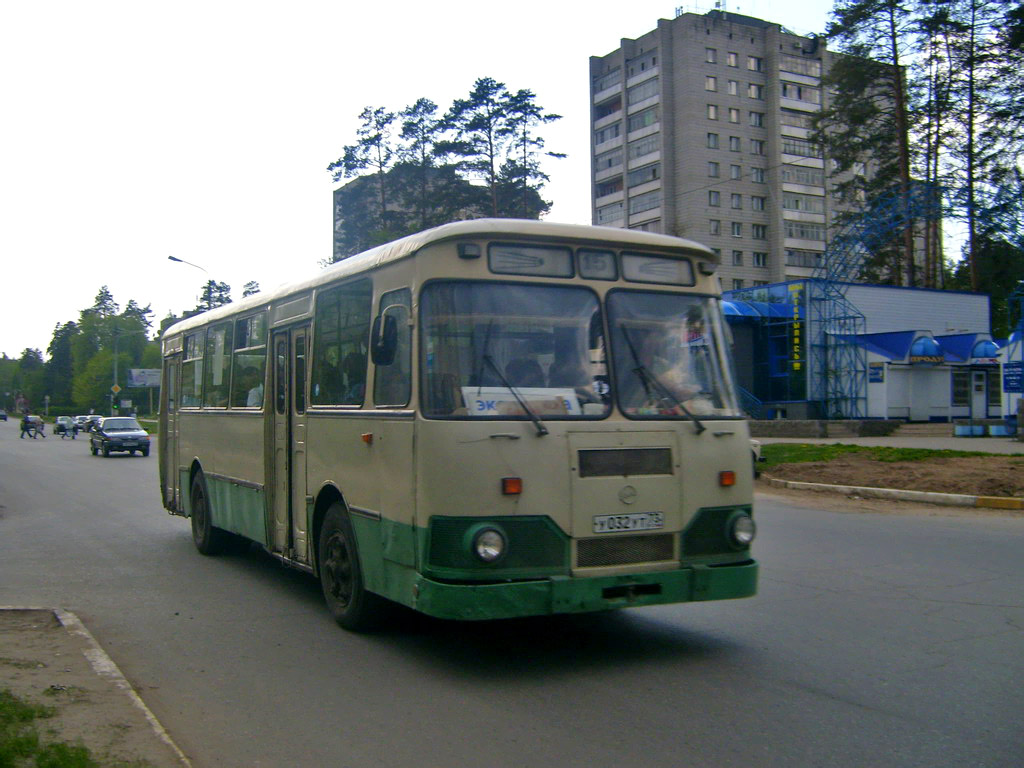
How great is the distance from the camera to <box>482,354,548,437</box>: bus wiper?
5895mm

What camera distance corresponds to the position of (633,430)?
6172mm

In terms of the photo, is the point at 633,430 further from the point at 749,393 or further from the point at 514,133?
the point at 514,133

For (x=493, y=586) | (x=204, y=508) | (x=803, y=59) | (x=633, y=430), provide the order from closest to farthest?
(x=493, y=586), (x=633, y=430), (x=204, y=508), (x=803, y=59)

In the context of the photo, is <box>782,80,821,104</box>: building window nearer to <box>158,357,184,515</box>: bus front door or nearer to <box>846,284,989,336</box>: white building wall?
<box>846,284,989,336</box>: white building wall

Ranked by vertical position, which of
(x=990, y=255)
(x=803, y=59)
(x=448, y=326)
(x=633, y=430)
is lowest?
(x=633, y=430)

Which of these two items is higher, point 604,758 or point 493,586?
point 493,586

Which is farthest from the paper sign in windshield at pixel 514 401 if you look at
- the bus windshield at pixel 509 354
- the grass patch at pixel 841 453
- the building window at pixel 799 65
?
the building window at pixel 799 65

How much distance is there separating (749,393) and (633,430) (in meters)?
39.3

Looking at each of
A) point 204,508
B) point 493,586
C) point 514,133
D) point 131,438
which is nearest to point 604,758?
point 493,586

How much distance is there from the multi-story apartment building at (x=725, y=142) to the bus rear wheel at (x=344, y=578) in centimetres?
7273

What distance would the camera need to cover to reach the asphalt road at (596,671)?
4746 mm

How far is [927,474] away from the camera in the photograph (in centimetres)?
1788

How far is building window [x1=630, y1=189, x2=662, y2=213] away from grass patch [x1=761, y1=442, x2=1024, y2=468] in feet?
188

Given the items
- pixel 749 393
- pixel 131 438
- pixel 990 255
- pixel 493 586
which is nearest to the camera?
pixel 493 586
